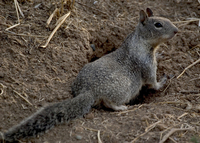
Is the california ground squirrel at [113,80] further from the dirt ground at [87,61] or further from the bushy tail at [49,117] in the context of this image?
the dirt ground at [87,61]

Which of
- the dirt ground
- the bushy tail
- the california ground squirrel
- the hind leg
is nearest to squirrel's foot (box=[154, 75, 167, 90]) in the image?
the california ground squirrel

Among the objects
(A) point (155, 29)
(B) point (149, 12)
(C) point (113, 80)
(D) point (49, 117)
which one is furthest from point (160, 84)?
(D) point (49, 117)

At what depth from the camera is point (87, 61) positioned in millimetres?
6047

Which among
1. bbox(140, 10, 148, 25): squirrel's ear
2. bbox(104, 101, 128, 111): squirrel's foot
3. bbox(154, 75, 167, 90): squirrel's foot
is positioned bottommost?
bbox(104, 101, 128, 111): squirrel's foot

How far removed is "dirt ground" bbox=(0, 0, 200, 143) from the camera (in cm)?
419

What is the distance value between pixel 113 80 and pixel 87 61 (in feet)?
3.67

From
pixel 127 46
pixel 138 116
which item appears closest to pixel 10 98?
pixel 138 116

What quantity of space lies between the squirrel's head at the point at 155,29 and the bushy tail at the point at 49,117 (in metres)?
1.84

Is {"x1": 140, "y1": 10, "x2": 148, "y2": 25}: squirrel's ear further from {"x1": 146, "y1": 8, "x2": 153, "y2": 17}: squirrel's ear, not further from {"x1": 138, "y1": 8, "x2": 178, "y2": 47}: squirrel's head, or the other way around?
{"x1": 146, "y1": 8, "x2": 153, "y2": 17}: squirrel's ear

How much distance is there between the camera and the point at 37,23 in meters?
5.93

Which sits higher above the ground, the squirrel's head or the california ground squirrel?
the squirrel's head

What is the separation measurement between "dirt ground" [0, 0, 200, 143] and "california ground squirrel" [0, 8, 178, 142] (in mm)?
193

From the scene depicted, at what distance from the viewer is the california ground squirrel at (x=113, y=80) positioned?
13.1 feet

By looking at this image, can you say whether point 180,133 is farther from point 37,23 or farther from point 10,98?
point 37,23
